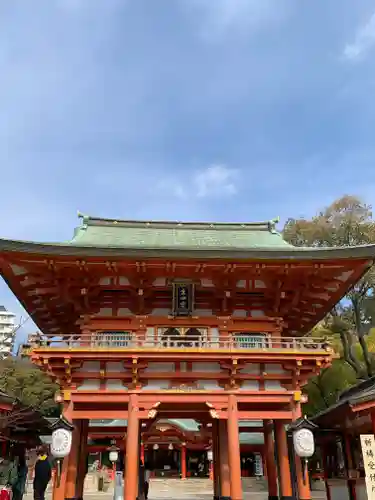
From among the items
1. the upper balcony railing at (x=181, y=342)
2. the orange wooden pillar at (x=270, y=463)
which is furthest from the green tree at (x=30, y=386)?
the upper balcony railing at (x=181, y=342)

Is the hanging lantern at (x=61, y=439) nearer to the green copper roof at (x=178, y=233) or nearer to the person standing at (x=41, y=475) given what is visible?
the person standing at (x=41, y=475)

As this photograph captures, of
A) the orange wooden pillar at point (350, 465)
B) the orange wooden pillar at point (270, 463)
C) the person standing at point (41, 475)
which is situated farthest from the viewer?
the orange wooden pillar at point (270, 463)

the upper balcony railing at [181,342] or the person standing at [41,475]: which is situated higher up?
the upper balcony railing at [181,342]

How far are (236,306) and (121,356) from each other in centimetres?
399

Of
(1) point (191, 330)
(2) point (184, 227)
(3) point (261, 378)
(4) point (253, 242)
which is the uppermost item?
(2) point (184, 227)

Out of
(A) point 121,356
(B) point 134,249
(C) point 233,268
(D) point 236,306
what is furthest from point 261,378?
(B) point 134,249

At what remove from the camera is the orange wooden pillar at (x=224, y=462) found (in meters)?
14.2

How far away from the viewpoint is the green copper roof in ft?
56.5

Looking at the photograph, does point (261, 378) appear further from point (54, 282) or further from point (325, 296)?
point (54, 282)

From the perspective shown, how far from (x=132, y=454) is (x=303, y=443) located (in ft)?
14.6

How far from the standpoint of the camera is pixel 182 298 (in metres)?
13.7

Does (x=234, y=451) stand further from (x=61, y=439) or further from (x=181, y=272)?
(x=181, y=272)

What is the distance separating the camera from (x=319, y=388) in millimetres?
28156

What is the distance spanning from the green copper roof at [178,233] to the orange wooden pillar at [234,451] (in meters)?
6.11
